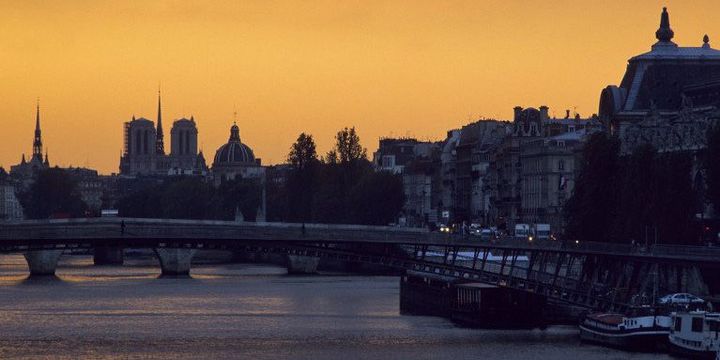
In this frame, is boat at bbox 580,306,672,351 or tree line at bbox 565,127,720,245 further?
tree line at bbox 565,127,720,245

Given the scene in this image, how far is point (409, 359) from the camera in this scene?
89438 mm

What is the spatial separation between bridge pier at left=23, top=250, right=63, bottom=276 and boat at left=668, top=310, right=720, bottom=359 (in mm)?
70732

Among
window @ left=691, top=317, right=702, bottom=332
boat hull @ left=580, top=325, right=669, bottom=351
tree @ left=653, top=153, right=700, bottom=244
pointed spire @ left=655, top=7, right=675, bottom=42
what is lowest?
boat hull @ left=580, top=325, right=669, bottom=351

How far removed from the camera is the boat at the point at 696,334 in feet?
285

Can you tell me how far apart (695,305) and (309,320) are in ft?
69.1

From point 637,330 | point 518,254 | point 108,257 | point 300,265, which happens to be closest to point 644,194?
point 518,254

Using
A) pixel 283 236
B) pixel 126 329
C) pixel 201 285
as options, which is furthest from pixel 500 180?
pixel 126 329

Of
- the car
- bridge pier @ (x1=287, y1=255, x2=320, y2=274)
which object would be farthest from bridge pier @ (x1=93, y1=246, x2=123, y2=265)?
the car

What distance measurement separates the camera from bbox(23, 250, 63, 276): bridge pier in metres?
154

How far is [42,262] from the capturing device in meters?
154

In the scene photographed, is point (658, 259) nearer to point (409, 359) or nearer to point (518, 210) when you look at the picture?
point (409, 359)

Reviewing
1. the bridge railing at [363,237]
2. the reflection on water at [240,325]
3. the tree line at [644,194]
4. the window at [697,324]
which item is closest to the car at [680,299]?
the bridge railing at [363,237]

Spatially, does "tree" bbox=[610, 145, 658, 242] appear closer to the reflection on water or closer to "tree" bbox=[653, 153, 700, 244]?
"tree" bbox=[653, 153, 700, 244]

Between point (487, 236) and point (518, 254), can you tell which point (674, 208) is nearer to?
point (518, 254)
